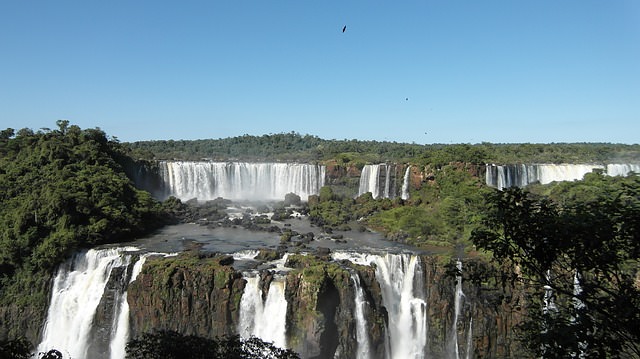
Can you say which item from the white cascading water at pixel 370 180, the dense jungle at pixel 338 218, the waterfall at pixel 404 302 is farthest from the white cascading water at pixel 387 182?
the waterfall at pixel 404 302

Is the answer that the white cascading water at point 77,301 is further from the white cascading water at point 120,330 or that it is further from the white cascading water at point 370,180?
the white cascading water at point 370,180

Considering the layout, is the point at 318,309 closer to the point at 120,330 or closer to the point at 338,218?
the point at 120,330

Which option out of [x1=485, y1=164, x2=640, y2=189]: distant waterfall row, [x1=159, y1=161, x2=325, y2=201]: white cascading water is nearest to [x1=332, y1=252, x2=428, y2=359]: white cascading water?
[x1=485, y1=164, x2=640, y2=189]: distant waterfall row

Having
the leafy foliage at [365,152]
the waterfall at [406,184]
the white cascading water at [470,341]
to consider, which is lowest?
the white cascading water at [470,341]

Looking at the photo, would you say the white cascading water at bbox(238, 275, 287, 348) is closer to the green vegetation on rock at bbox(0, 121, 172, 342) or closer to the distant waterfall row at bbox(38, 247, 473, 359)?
the distant waterfall row at bbox(38, 247, 473, 359)

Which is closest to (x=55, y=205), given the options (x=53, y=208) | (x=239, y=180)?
(x=53, y=208)

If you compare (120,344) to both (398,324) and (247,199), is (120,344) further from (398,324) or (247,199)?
(247,199)

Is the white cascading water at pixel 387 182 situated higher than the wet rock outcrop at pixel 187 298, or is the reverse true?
the white cascading water at pixel 387 182
